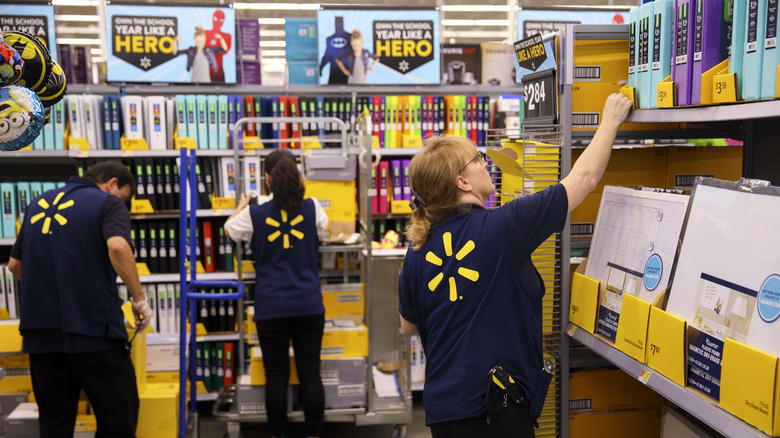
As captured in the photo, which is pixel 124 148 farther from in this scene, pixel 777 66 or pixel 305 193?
pixel 777 66

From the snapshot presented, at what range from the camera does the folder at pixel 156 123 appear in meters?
4.44

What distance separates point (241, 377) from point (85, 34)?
11546 mm

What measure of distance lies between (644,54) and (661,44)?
99 mm

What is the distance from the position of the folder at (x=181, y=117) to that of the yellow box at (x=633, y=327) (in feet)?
11.5

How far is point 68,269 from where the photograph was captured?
2957mm

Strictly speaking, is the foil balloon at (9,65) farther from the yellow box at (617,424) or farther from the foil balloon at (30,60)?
the yellow box at (617,424)

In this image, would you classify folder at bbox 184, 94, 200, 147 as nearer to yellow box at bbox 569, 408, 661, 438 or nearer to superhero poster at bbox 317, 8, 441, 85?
superhero poster at bbox 317, 8, 441, 85

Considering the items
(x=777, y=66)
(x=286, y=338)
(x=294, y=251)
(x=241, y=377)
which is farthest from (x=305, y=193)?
(x=777, y=66)

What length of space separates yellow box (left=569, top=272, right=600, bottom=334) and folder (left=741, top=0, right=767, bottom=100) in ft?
2.22

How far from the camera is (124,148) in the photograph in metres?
4.41

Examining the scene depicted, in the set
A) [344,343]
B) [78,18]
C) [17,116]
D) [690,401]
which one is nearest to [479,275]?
[690,401]

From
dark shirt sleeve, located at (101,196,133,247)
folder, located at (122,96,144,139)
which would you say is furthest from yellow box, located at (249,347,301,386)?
folder, located at (122,96,144,139)

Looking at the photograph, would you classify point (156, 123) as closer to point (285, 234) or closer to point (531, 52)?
point (285, 234)

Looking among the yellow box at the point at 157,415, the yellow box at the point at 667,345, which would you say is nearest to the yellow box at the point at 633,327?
Result: the yellow box at the point at 667,345
